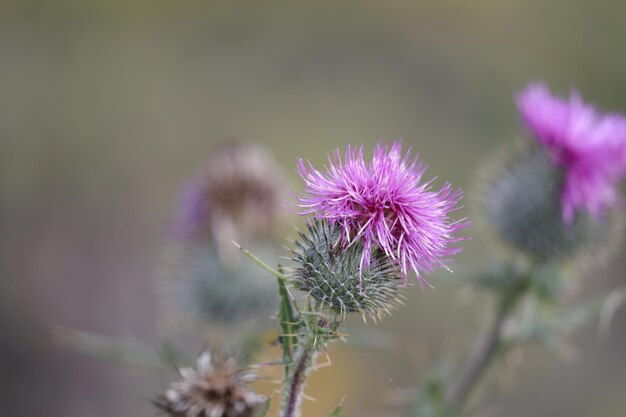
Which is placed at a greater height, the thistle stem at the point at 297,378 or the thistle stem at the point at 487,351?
the thistle stem at the point at 487,351

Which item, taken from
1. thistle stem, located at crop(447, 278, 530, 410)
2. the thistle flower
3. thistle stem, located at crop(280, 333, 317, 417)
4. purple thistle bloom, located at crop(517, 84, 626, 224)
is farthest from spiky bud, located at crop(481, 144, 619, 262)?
thistle stem, located at crop(280, 333, 317, 417)

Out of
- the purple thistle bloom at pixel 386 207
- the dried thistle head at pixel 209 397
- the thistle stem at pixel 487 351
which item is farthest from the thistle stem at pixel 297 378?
the thistle stem at pixel 487 351

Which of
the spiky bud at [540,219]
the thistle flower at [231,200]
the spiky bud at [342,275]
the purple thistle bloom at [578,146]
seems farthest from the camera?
the thistle flower at [231,200]

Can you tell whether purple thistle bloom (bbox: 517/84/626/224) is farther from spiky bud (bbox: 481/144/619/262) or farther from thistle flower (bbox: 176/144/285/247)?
thistle flower (bbox: 176/144/285/247)

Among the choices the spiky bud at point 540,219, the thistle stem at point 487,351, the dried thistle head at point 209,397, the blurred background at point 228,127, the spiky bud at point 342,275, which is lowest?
the dried thistle head at point 209,397

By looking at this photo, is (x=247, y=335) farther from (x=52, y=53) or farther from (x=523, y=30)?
(x=523, y=30)

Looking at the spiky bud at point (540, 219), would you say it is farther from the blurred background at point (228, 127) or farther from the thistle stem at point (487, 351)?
the blurred background at point (228, 127)
